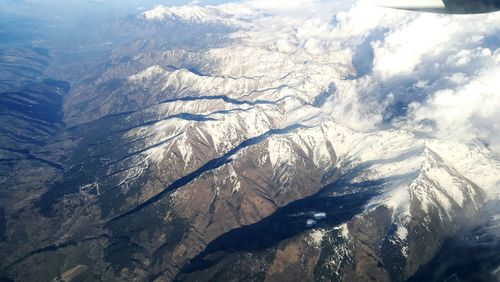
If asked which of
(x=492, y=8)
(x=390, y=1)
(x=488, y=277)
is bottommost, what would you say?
(x=488, y=277)

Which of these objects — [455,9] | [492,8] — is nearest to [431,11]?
[455,9]

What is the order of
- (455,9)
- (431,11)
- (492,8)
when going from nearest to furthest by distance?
(492,8)
(455,9)
(431,11)

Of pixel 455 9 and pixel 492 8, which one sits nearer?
pixel 492 8

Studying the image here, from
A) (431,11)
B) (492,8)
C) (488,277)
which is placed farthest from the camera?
(488,277)

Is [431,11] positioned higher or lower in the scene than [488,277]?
higher

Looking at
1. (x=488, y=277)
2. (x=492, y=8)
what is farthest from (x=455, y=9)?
(x=488, y=277)

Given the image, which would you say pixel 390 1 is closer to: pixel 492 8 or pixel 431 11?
pixel 431 11
